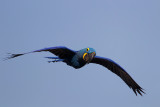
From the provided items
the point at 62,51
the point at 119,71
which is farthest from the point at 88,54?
the point at 119,71

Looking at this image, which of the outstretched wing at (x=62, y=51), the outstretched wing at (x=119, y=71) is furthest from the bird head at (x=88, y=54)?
the outstretched wing at (x=119, y=71)

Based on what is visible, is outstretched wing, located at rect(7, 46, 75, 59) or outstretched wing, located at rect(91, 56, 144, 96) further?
outstretched wing, located at rect(91, 56, 144, 96)

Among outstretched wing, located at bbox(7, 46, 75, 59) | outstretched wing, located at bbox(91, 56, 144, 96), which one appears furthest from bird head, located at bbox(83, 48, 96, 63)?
→ outstretched wing, located at bbox(91, 56, 144, 96)

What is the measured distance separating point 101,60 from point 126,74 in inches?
84.2

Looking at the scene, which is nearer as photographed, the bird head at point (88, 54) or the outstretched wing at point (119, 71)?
the bird head at point (88, 54)

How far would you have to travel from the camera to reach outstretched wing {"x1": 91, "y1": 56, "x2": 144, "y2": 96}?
15605mm

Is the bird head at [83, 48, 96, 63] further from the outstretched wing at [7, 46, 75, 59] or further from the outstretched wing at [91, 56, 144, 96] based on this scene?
the outstretched wing at [91, 56, 144, 96]

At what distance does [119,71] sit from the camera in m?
16.6

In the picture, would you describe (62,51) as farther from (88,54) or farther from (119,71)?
(119,71)

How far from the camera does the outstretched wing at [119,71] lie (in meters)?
15.6

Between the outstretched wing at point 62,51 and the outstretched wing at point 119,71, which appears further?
the outstretched wing at point 119,71

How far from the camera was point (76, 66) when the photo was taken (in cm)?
1348

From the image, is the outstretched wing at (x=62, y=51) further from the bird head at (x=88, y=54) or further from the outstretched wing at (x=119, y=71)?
the outstretched wing at (x=119, y=71)

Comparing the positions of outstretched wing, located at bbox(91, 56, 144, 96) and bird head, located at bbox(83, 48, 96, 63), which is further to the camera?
outstretched wing, located at bbox(91, 56, 144, 96)
